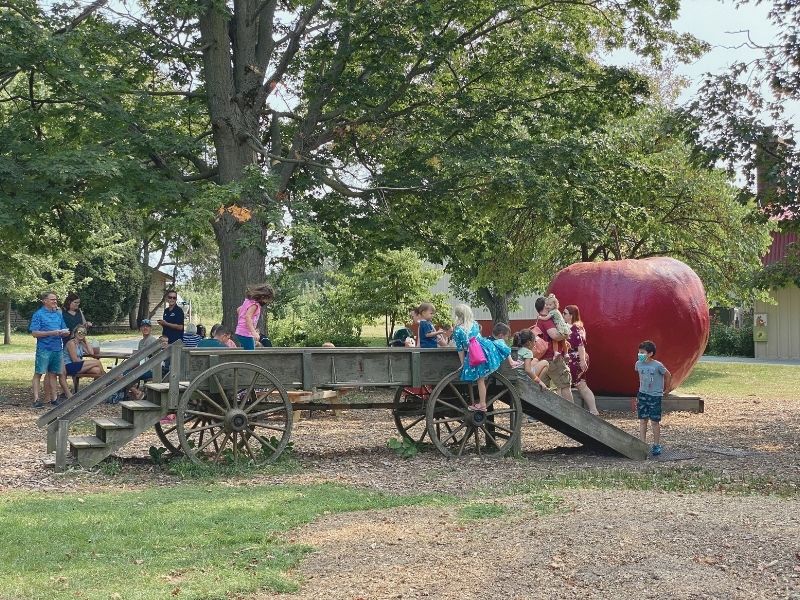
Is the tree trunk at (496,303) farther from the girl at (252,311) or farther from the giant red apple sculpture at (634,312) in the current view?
the girl at (252,311)

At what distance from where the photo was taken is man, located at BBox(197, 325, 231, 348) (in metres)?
12.7

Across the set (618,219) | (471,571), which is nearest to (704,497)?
(471,571)

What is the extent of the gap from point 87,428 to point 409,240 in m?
7.62

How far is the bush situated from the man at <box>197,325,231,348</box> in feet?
81.6

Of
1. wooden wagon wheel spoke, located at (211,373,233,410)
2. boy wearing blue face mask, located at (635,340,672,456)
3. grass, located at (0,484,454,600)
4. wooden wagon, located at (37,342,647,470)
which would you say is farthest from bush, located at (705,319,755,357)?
grass, located at (0,484,454,600)

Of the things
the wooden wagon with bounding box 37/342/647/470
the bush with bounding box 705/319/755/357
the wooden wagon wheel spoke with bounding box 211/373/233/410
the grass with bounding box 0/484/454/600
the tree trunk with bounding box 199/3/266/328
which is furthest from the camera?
the bush with bounding box 705/319/755/357

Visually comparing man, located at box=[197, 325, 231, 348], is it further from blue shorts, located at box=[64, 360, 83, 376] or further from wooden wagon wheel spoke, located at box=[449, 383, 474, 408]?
blue shorts, located at box=[64, 360, 83, 376]

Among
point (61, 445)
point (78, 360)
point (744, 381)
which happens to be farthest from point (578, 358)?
point (744, 381)

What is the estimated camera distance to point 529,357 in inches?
467

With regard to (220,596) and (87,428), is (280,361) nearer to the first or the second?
(87,428)

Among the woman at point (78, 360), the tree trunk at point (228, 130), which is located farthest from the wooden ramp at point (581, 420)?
the woman at point (78, 360)

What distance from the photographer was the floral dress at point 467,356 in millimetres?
10883

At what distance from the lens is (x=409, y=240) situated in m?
18.8

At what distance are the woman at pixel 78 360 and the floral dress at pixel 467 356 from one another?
316 inches
